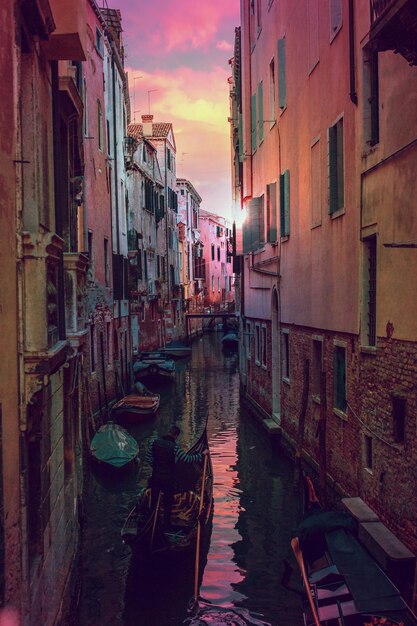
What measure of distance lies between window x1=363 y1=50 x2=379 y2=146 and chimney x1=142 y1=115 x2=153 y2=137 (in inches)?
1457

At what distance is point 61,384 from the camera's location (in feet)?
28.3

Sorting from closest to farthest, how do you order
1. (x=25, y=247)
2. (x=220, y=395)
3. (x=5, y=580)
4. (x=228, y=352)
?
(x=5, y=580)
(x=25, y=247)
(x=220, y=395)
(x=228, y=352)

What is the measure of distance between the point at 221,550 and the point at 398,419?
4207 mm

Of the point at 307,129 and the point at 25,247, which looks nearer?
the point at 25,247

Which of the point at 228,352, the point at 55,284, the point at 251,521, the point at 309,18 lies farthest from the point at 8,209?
the point at 228,352

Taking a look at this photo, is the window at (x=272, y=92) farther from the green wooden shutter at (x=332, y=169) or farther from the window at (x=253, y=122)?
the green wooden shutter at (x=332, y=169)

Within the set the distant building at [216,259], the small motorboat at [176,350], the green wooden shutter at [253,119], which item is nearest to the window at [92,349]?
the green wooden shutter at [253,119]

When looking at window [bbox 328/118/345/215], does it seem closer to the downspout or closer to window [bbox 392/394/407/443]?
the downspout

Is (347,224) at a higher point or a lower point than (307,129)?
lower

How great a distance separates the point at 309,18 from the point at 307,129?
1.94 m

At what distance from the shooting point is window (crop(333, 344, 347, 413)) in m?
11.8

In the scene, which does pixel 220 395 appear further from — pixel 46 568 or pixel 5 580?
pixel 5 580

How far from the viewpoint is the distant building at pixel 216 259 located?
7200 cm

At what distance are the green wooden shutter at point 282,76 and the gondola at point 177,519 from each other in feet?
27.0
